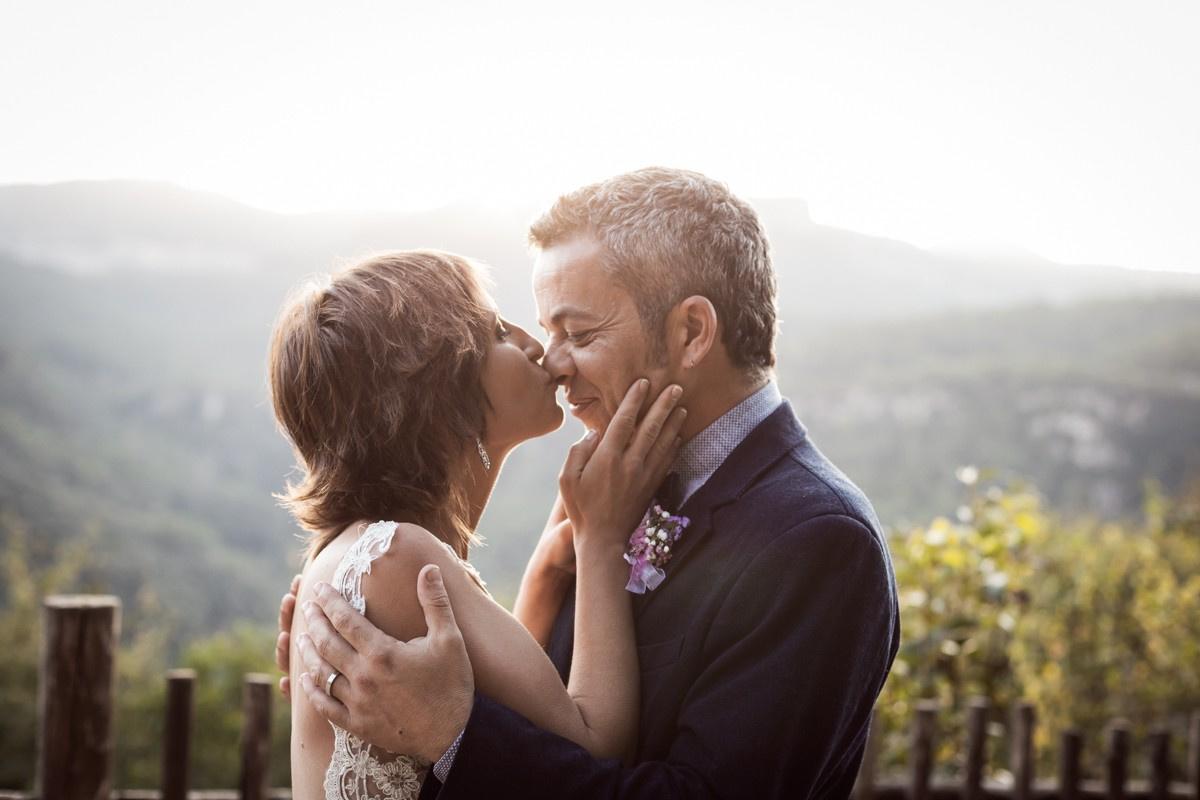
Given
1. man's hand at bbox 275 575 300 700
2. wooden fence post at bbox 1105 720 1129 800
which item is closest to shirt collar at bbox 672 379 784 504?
man's hand at bbox 275 575 300 700

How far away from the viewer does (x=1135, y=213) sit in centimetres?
623

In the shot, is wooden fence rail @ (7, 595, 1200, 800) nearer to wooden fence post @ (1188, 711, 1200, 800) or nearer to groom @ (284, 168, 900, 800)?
wooden fence post @ (1188, 711, 1200, 800)

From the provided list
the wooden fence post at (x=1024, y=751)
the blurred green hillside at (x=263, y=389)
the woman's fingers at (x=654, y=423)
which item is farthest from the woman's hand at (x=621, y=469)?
the blurred green hillside at (x=263, y=389)

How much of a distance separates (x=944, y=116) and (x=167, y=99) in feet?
16.9

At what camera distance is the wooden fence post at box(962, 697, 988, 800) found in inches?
189

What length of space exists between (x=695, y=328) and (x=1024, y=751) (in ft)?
11.7

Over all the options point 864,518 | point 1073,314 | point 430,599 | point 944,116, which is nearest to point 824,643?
point 864,518

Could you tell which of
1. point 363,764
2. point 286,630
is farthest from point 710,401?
point 286,630

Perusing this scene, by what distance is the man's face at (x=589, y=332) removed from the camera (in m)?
2.39

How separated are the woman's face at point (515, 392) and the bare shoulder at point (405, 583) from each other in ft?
1.36

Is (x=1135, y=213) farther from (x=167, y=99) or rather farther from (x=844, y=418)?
(x=844, y=418)

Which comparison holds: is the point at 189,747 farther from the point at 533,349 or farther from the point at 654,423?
the point at 654,423

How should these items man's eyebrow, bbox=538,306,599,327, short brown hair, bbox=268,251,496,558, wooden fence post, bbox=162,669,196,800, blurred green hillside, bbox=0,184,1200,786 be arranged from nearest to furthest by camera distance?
short brown hair, bbox=268,251,496,558 → man's eyebrow, bbox=538,306,599,327 → wooden fence post, bbox=162,669,196,800 → blurred green hillside, bbox=0,184,1200,786

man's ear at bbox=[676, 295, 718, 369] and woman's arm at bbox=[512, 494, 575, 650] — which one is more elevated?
man's ear at bbox=[676, 295, 718, 369]
